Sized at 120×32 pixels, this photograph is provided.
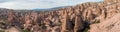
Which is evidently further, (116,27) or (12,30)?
(12,30)

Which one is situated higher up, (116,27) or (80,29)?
(116,27)

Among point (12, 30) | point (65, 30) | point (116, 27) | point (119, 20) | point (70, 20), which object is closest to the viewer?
point (116, 27)

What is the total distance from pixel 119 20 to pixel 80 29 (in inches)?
1309

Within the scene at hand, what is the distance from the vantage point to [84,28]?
9688cm

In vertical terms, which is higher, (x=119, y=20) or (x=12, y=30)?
(x=119, y=20)

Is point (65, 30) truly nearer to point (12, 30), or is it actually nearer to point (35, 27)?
point (12, 30)

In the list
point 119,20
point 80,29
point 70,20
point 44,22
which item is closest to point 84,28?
point 80,29

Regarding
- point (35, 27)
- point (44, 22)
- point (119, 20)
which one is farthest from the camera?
point (44, 22)

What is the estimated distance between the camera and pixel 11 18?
19525 centimetres

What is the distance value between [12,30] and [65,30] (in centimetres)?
5720

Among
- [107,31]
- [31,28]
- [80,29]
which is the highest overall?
[107,31]

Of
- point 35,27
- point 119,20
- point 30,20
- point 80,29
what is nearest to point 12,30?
point 35,27

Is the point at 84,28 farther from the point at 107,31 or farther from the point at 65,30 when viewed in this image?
the point at 107,31

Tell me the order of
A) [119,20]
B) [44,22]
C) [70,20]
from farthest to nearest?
[44,22]
[70,20]
[119,20]
